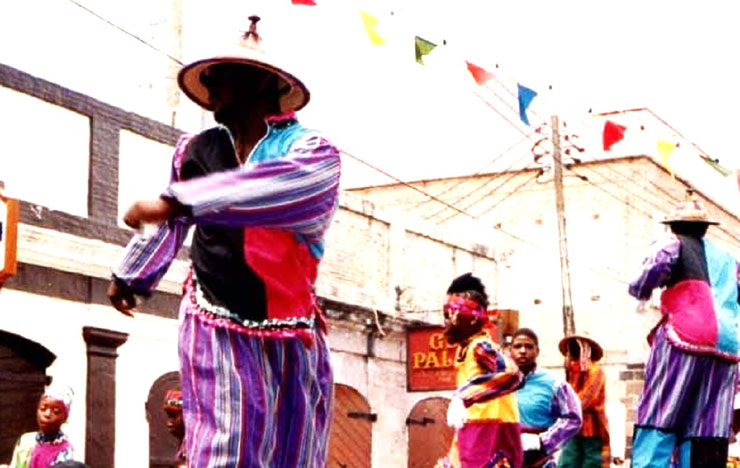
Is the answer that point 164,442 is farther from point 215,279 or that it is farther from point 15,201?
point 215,279

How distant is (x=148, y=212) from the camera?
3.92 meters

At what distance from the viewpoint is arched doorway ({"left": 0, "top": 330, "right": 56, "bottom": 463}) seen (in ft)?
44.5

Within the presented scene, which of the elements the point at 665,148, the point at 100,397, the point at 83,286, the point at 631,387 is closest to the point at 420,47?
the point at 665,148

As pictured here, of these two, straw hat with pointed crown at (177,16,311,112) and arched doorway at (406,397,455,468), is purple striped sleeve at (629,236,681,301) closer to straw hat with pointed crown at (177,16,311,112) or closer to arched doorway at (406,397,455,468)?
straw hat with pointed crown at (177,16,311,112)

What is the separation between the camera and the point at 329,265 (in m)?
18.9

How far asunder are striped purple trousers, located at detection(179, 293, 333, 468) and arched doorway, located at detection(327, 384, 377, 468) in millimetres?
14643

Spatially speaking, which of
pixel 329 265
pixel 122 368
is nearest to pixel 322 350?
pixel 122 368

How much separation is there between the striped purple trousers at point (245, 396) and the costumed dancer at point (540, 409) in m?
4.13

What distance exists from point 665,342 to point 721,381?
0.32m

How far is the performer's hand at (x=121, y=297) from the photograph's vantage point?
459 centimetres

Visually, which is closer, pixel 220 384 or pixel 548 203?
pixel 220 384

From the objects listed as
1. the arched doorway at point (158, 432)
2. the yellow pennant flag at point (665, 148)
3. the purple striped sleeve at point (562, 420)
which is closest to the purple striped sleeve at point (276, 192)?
the purple striped sleeve at point (562, 420)

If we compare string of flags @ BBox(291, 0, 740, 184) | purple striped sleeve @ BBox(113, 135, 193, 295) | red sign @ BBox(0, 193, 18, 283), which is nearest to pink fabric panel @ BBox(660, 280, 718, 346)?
purple striped sleeve @ BBox(113, 135, 193, 295)

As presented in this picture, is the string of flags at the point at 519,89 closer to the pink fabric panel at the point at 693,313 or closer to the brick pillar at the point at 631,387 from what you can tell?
the pink fabric panel at the point at 693,313
